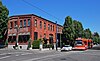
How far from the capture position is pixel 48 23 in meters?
69.2

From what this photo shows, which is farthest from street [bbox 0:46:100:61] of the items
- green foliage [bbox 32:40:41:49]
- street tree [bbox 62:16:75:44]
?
street tree [bbox 62:16:75:44]

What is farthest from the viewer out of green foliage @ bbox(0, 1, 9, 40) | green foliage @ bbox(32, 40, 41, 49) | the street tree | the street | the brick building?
the street tree

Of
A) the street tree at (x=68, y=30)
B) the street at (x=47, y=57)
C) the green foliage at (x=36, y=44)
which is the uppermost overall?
the street tree at (x=68, y=30)

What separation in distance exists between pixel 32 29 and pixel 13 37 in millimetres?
6559

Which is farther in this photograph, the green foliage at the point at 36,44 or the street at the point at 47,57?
the green foliage at the point at 36,44

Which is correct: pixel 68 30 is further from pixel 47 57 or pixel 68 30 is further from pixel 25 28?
pixel 47 57

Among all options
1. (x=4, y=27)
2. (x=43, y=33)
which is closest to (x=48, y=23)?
(x=43, y=33)

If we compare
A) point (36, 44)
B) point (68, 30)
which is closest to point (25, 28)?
point (36, 44)

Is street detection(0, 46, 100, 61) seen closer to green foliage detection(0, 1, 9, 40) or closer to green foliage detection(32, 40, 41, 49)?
green foliage detection(32, 40, 41, 49)

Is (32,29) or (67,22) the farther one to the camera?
(67,22)

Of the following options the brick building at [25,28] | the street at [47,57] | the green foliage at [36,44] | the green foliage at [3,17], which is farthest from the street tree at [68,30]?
the street at [47,57]

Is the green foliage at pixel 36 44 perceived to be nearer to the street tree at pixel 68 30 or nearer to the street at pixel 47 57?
the street tree at pixel 68 30

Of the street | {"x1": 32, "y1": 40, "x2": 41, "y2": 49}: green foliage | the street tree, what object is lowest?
the street

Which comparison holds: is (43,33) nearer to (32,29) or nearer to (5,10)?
(32,29)
